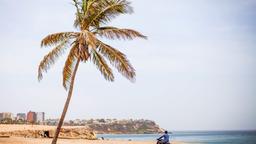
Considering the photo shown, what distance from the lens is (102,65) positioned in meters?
14.3

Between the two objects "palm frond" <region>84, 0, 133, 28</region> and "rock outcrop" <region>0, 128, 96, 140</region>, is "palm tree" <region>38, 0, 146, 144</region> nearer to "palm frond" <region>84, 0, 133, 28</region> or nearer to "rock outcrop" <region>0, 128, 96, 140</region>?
"palm frond" <region>84, 0, 133, 28</region>

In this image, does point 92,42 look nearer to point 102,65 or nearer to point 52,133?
point 102,65

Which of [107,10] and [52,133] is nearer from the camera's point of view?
[107,10]

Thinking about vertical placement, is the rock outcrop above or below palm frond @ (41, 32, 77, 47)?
below

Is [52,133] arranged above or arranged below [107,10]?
below

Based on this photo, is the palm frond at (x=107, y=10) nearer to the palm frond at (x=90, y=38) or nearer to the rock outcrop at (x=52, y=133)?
the palm frond at (x=90, y=38)

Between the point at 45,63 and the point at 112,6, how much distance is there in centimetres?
360

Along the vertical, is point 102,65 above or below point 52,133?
above

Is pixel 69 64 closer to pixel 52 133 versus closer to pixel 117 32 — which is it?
pixel 117 32

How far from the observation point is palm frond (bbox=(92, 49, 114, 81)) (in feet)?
46.7

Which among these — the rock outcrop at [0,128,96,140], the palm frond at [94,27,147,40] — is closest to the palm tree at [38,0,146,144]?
the palm frond at [94,27,147,40]

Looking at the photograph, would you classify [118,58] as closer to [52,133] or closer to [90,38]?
[90,38]

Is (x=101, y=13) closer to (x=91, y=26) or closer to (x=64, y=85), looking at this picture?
(x=91, y=26)

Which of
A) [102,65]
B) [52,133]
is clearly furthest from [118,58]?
[52,133]
